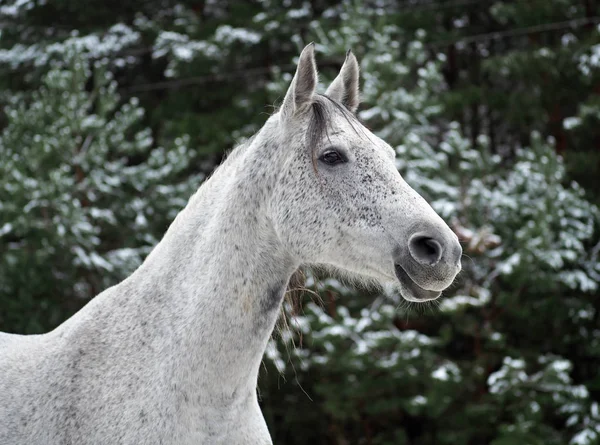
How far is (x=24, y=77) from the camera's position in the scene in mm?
→ 14742

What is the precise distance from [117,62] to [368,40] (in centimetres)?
553

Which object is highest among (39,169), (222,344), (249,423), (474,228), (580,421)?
(222,344)

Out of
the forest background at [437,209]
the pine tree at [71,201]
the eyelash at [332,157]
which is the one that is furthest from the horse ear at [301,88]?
the pine tree at [71,201]

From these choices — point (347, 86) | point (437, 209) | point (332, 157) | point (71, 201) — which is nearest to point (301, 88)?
point (332, 157)

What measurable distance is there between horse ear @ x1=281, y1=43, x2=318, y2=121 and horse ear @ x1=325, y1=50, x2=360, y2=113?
0.29 metres

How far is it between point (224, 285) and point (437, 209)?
7.50m

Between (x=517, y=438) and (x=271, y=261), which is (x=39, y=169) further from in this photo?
(x=271, y=261)

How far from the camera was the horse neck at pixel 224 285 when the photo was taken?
8.68ft

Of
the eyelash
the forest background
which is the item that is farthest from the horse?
the forest background

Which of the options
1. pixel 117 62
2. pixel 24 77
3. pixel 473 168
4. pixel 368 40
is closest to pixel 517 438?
pixel 473 168

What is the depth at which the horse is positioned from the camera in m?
2.60

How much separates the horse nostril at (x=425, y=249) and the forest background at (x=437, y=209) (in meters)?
6.36

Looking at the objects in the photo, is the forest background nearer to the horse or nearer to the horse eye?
the horse

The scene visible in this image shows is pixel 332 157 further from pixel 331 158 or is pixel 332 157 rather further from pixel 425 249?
pixel 425 249
